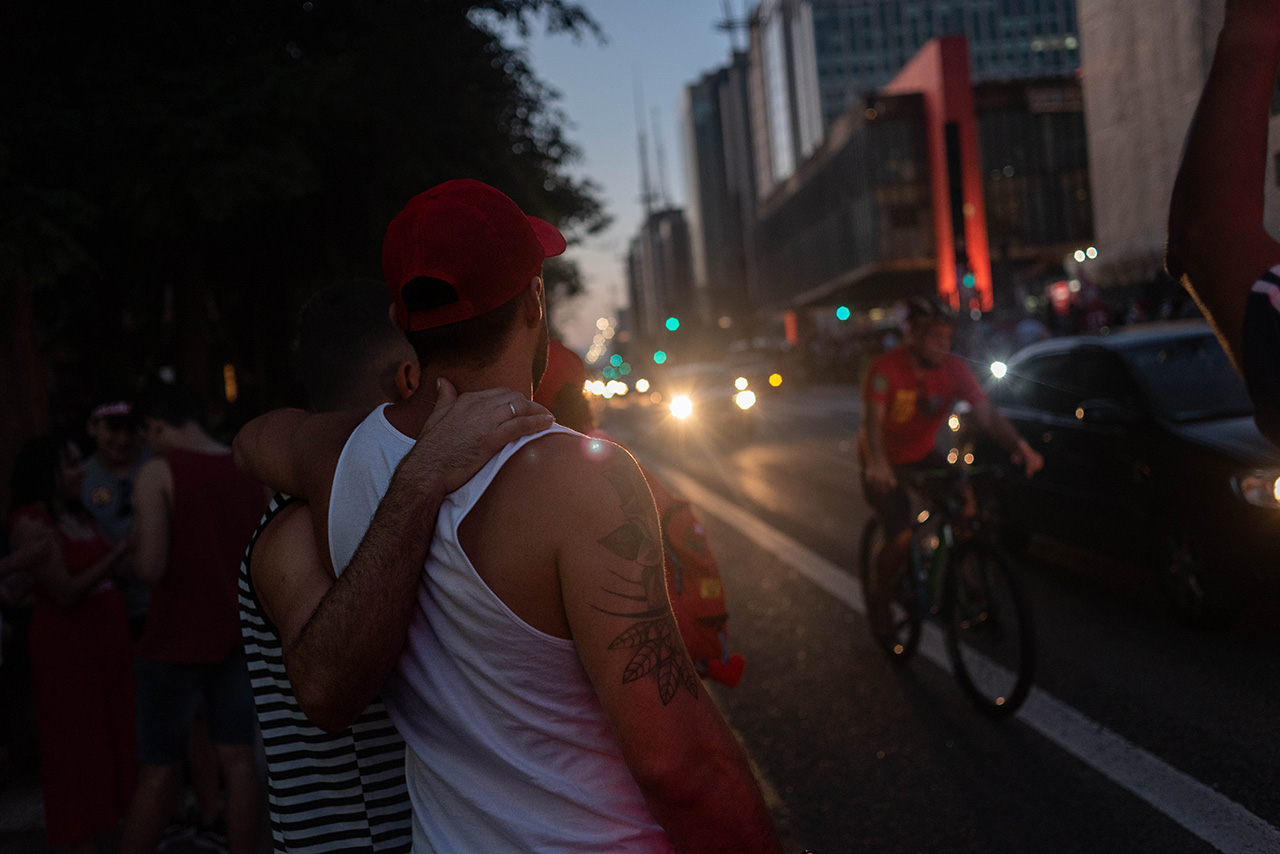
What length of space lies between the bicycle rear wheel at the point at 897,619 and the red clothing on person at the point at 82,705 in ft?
12.2

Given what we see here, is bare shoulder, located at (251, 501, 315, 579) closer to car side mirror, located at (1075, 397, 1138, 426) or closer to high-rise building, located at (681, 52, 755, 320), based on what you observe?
car side mirror, located at (1075, 397, 1138, 426)

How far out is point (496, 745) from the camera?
4.99 feet

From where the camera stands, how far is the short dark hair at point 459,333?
158cm

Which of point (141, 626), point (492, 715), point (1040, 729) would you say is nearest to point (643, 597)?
point (492, 715)

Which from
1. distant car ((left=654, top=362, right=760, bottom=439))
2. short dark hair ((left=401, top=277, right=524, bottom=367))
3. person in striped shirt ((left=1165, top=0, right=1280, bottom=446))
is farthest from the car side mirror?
distant car ((left=654, top=362, right=760, bottom=439))

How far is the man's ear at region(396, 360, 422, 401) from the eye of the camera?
6.94 feet

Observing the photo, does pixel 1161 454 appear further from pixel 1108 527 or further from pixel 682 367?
pixel 682 367

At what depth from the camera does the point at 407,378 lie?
7.16ft

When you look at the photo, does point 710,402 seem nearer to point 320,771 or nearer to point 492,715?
point 320,771

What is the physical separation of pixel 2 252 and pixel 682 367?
19.2 meters

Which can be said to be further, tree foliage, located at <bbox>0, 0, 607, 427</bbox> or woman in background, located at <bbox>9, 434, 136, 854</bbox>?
tree foliage, located at <bbox>0, 0, 607, 427</bbox>

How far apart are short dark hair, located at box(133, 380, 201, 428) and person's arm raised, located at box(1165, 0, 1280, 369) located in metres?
3.49

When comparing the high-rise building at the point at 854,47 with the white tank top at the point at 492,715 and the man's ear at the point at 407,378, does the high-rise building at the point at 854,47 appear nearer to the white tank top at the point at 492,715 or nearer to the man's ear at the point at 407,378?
the man's ear at the point at 407,378

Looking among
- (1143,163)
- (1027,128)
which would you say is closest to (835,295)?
(1027,128)
